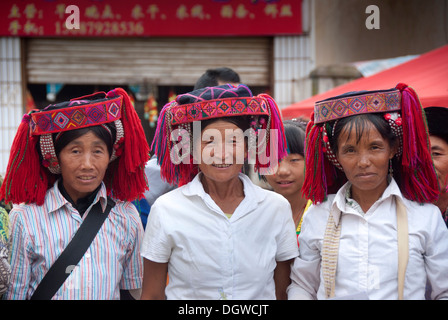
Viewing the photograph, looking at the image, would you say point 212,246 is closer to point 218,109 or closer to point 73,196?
point 218,109

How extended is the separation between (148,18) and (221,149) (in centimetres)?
548

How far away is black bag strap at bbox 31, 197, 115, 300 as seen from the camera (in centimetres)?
212

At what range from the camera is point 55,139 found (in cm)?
224

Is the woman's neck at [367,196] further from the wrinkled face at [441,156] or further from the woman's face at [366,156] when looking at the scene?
the wrinkled face at [441,156]

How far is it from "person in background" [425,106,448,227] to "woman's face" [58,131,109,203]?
64.7 inches

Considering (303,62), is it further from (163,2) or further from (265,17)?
(163,2)

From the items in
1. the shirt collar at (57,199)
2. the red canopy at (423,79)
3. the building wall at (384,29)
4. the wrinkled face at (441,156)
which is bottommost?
the shirt collar at (57,199)

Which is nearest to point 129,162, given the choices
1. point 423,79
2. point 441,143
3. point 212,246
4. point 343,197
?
point 212,246

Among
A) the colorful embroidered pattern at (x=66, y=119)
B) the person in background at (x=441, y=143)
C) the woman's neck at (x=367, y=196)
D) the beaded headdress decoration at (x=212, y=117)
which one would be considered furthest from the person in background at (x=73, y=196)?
the person in background at (x=441, y=143)

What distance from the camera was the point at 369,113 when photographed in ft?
6.84

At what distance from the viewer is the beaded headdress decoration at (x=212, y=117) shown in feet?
6.96

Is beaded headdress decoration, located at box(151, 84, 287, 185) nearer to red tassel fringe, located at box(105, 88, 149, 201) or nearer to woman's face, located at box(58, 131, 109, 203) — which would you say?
red tassel fringe, located at box(105, 88, 149, 201)

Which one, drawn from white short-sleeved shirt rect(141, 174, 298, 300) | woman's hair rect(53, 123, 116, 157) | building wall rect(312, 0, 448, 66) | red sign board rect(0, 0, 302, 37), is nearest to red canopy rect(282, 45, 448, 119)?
building wall rect(312, 0, 448, 66)
